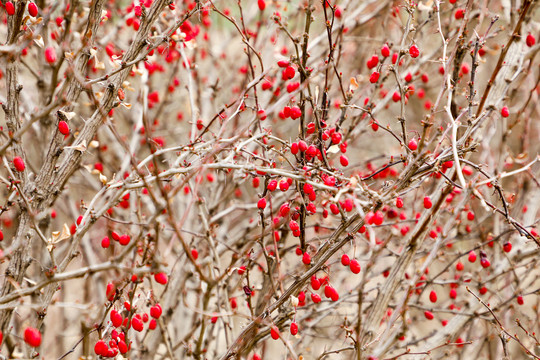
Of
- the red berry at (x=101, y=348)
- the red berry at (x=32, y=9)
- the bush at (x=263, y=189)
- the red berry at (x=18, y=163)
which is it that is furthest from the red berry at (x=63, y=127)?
the red berry at (x=101, y=348)

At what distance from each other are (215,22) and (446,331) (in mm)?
4871

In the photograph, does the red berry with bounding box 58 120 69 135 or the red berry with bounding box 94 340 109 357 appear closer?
the red berry with bounding box 94 340 109 357

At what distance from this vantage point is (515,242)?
3816 mm

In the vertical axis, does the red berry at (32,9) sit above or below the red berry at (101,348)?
above

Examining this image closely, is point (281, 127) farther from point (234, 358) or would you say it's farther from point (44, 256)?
point (234, 358)

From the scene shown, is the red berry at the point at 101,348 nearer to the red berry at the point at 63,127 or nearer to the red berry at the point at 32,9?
the red berry at the point at 63,127

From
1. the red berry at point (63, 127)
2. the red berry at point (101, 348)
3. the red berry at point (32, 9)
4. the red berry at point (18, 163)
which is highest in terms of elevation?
the red berry at point (32, 9)

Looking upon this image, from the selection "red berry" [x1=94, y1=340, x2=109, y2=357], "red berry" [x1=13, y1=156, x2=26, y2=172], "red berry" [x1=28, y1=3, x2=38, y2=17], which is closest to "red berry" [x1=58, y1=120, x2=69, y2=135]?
"red berry" [x1=13, y1=156, x2=26, y2=172]

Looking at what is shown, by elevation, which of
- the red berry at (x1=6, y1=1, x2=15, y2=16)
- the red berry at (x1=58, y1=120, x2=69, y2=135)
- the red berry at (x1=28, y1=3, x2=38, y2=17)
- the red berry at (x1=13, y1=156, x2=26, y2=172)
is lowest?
the red berry at (x1=13, y1=156, x2=26, y2=172)

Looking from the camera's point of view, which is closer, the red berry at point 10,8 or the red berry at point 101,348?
the red berry at point 101,348

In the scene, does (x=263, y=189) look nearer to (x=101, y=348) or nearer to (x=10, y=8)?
(x=101, y=348)

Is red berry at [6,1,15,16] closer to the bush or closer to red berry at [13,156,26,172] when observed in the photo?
the bush

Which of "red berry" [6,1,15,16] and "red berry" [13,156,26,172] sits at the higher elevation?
"red berry" [6,1,15,16]

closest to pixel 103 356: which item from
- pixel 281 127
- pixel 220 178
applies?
pixel 220 178
